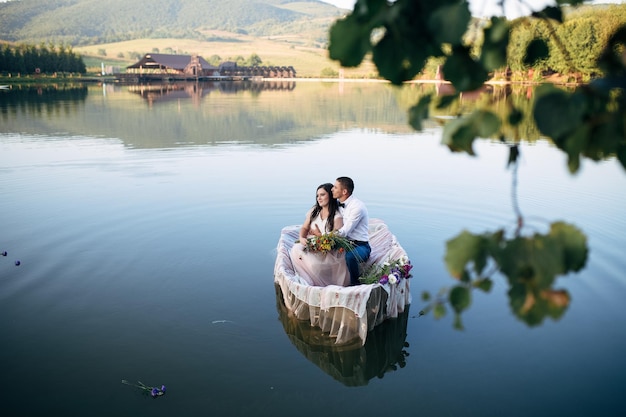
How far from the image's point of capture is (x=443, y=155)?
72.6ft

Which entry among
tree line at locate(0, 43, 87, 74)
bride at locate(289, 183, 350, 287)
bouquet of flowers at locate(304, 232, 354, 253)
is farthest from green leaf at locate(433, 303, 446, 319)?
tree line at locate(0, 43, 87, 74)

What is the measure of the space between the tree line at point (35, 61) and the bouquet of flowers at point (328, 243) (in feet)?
325

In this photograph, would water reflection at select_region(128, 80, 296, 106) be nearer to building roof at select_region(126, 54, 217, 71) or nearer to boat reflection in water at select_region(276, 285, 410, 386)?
building roof at select_region(126, 54, 217, 71)

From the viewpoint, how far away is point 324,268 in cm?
787

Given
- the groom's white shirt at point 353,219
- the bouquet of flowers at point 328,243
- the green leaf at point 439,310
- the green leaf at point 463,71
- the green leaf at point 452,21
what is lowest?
the bouquet of flowers at point 328,243

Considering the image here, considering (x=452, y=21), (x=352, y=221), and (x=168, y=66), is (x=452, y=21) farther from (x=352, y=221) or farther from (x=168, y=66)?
(x=168, y=66)

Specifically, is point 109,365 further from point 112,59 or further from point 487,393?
point 112,59

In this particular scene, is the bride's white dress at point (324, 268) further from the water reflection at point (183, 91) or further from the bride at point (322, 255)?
the water reflection at point (183, 91)

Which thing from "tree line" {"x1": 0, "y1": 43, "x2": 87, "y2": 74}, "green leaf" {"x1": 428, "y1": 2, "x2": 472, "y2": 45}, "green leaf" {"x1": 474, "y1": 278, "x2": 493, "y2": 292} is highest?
"tree line" {"x1": 0, "y1": 43, "x2": 87, "y2": 74}

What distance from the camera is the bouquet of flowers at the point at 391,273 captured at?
7258 mm

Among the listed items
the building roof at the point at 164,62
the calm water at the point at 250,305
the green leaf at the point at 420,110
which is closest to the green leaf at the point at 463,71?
the green leaf at the point at 420,110

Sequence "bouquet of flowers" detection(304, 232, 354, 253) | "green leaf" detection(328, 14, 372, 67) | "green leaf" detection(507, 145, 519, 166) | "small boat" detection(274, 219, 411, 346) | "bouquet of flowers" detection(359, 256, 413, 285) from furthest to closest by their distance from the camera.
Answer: "bouquet of flowers" detection(304, 232, 354, 253) < "bouquet of flowers" detection(359, 256, 413, 285) < "small boat" detection(274, 219, 411, 346) < "green leaf" detection(507, 145, 519, 166) < "green leaf" detection(328, 14, 372, 67)

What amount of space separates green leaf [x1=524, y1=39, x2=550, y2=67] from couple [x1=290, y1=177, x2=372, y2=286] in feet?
20.1

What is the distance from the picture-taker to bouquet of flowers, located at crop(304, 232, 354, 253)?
770cm
